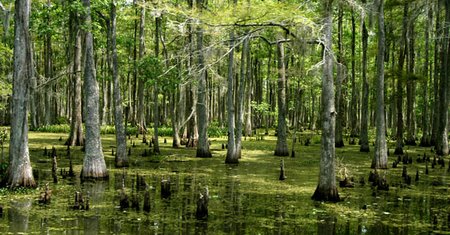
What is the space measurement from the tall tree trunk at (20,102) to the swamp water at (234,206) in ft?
2.26

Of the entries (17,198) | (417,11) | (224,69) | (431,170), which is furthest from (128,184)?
(224,69)

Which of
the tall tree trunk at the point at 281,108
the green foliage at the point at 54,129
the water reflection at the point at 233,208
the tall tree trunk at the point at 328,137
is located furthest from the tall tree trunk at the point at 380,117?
the green foliage at the point at 54,129

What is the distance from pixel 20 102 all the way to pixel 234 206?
7046 millimetres

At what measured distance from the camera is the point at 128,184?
14195 mm

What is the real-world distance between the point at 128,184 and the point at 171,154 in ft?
29.4

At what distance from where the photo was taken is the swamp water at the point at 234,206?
918 centimetres

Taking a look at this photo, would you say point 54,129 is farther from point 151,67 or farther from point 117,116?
point 151,67

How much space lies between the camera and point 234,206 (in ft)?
37.5

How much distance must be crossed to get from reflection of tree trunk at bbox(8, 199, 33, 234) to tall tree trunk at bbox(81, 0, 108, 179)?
389 cm

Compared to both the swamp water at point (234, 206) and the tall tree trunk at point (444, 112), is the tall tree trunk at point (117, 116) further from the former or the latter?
the tall tree trunk at point (444, 112)

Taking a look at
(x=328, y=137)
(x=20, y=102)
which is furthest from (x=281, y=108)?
(x=20, y=102)

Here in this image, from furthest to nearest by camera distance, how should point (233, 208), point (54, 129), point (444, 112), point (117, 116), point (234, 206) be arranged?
1. point (54, 129)
2. point (444, 112)
3. point (117, 116)
4. point (234, 206)
5. point (233, 208)

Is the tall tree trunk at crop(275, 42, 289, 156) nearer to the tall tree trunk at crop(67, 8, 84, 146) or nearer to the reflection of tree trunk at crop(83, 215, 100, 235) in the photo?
the tall tree trunk at crop(67, 8, 84, 146)

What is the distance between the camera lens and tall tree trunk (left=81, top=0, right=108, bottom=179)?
15.2 m
